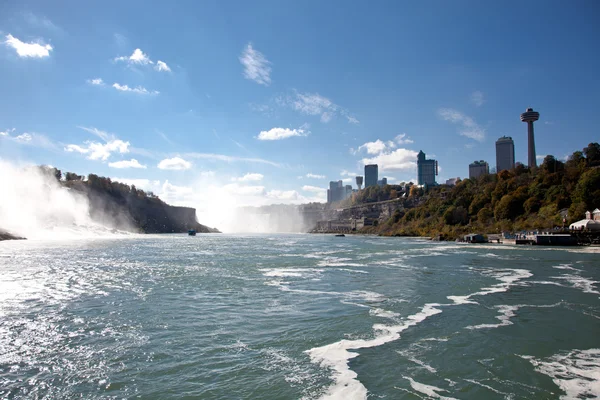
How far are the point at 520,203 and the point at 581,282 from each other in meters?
79.2

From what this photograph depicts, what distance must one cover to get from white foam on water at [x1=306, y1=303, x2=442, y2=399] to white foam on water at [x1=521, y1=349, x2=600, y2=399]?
383 cm

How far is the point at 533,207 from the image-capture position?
88.4 meters

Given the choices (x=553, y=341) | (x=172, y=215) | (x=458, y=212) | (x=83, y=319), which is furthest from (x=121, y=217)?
(x=553, y=341)

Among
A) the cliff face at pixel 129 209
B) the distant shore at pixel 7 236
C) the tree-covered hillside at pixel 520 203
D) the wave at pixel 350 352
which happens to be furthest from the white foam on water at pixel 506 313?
the cliff face at pixel 129 209

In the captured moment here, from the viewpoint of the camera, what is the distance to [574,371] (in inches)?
362

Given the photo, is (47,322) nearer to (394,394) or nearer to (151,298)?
(151,298)

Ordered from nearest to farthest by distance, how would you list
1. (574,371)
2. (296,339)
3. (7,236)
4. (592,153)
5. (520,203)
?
(574,371)
(296,339)
(7,236)
(520,203)
(592,153)

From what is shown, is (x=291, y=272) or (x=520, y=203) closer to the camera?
(x=291, y=272)

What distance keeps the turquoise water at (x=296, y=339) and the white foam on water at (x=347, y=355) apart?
42 millimetres

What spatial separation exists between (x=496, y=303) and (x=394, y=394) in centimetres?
1129

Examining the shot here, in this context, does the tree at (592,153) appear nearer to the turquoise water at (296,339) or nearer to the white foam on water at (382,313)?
the turquoise water at (296,339)

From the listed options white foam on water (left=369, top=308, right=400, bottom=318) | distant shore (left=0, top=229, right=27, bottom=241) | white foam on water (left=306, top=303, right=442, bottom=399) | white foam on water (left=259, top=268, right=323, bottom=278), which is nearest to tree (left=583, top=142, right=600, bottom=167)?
white foam on water (left=259, top=268, right=323, bottom=278)

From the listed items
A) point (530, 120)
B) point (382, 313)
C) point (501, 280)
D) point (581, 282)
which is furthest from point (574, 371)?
point (530, 120)

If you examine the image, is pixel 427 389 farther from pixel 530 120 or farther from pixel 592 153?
pixel 530 120
